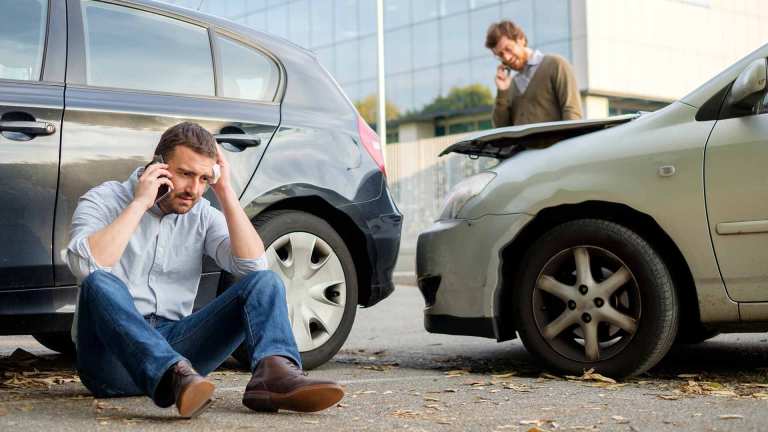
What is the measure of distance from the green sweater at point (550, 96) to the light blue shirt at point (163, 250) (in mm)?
3051

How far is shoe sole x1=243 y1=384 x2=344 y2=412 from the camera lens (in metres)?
3.73

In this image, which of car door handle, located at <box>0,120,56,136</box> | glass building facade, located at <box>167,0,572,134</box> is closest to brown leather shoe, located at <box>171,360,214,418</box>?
car door handle, located at <box>0,120,56,136</box>

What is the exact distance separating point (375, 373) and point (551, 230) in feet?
3.68

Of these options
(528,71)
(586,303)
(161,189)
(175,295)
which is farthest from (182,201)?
(528,71)

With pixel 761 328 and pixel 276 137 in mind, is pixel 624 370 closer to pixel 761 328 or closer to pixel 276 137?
pixel 761 328

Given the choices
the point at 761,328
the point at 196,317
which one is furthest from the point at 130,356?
the point at 761,328

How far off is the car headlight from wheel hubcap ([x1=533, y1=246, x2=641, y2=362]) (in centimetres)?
55

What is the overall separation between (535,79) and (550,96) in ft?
0.46

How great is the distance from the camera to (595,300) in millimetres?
4945

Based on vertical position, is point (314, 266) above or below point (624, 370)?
above

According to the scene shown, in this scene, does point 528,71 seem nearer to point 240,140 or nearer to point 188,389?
point 240,140

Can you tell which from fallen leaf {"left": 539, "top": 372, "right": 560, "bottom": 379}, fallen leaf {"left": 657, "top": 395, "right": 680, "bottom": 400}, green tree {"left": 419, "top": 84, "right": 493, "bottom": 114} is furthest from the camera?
green tree {"left": 419, "top": 84, "right": 493, "bottom": 114}

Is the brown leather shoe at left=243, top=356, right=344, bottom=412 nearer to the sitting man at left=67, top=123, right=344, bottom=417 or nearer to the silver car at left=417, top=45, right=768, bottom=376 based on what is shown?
the sitting man at left=67, top=123, right=344, bottom=417

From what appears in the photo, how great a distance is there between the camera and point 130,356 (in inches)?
147
